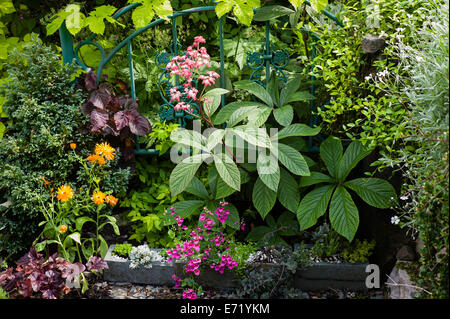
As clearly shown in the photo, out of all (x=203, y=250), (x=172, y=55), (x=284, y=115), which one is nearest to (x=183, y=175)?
(x=203, y=250)

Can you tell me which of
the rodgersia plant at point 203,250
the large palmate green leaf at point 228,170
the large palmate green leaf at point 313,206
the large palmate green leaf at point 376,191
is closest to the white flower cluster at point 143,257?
the rodgersia plant at point 203,250

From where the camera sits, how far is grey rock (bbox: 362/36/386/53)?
8.63 feet

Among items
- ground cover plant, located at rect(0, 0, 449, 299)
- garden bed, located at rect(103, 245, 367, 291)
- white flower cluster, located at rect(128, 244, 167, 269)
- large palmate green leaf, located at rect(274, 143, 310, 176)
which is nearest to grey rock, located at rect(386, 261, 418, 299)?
ground cover plant, located at rect(0, 0, 449, 299)

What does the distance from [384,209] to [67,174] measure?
1.98 meters

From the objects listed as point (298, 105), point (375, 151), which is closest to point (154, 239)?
point (298, 105)

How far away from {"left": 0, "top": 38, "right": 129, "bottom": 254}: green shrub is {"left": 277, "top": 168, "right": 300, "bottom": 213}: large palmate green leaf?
39.0 inches

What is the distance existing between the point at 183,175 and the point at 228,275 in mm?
Answer: 664

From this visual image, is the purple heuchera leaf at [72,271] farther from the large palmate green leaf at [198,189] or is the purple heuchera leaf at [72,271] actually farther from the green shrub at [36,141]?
the large palmate green leaf at [198,189]

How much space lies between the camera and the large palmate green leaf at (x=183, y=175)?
8.80 feet

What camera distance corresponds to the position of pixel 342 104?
286 centimetres

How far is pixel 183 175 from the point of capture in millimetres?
2699

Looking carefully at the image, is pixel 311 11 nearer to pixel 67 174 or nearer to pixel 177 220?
pixel 177 220

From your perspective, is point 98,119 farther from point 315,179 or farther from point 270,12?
point 315,179

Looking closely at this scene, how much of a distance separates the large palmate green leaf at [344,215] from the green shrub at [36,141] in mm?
1316
